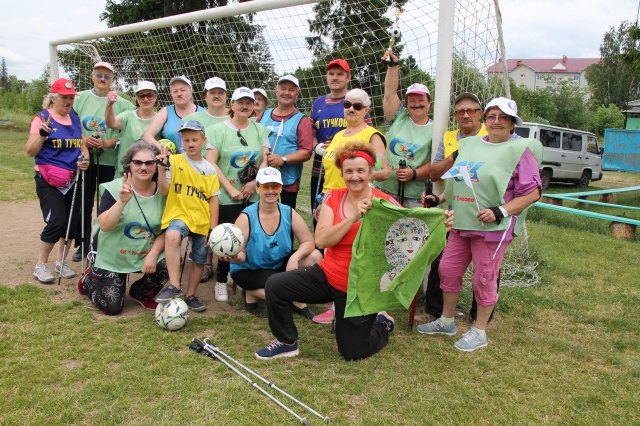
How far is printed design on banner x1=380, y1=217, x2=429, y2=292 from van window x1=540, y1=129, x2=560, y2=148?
13.7 metres

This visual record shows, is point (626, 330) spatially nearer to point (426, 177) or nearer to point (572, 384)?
point (572, 384)

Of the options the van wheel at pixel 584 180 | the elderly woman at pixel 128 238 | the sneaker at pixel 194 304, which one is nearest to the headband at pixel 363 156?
the elderly woman at pixel 128 238

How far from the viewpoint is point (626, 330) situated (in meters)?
4.45

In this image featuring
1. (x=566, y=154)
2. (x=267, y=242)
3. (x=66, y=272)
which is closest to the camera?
(x=267, y=242)

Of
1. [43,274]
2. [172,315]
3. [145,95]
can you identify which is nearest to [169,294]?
[172,315]

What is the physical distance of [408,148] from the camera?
4375mm

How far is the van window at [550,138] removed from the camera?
1549 cm

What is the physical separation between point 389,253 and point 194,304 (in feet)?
6.73

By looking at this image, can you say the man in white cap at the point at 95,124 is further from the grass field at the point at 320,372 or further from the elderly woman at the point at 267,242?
the elderly woman at the point at 267,242

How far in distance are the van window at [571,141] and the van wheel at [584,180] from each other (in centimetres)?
97

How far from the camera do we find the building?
3457 inches

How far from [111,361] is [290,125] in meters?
2.73

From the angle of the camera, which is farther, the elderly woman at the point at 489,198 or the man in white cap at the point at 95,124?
the man in white cap at the point at 95,124

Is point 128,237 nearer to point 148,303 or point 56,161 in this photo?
point 148,303
